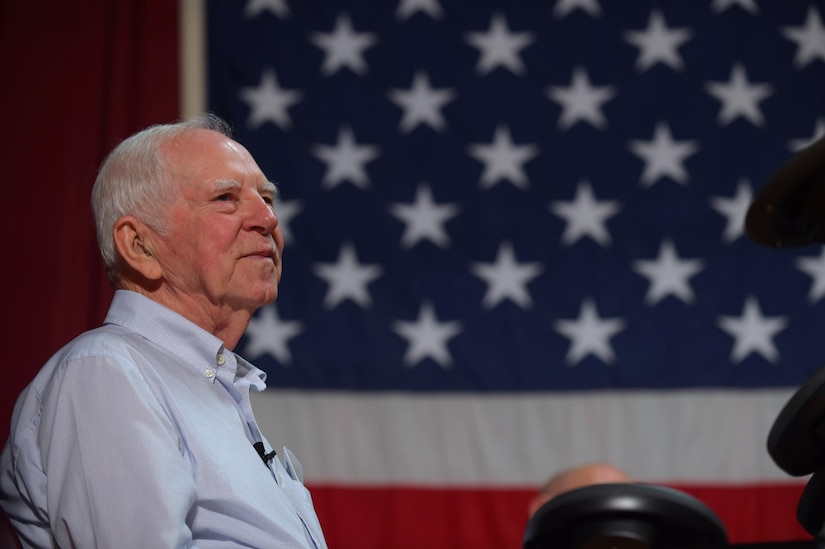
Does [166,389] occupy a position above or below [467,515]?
above

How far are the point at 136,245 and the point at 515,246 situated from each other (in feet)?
5.05

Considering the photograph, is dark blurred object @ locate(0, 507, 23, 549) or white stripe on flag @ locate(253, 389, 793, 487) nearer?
dark blurred object @ locate(0, 507, 23, 549)

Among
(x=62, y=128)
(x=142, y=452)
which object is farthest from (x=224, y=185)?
(x=62, y=128)

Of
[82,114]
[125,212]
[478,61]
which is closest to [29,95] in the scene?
[82,114]

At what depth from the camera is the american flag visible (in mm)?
2625

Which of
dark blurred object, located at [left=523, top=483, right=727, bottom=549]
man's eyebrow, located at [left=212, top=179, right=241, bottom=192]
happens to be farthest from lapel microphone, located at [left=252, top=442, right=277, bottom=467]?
dark blurred object, located at [left=523, top=483, right=727, bottom=549]

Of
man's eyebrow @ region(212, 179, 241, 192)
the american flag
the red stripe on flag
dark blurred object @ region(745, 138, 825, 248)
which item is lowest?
the red stripe on flag

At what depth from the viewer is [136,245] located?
1332 mm

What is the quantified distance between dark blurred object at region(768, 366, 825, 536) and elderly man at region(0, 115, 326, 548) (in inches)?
23.0

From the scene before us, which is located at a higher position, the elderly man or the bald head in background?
the elderly man

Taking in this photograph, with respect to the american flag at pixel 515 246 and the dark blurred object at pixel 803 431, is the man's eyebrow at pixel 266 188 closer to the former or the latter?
the dark blurred object at pixel 803 431

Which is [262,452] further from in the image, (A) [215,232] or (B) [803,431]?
(B) [803,431]

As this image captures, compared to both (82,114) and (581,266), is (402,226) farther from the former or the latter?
(82,114)

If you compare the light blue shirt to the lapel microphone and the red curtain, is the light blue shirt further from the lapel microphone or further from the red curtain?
the red curtain
